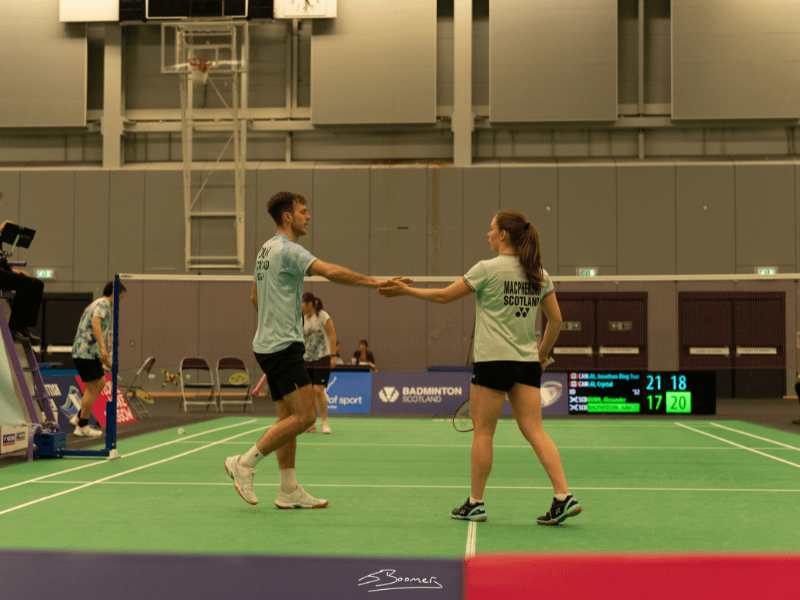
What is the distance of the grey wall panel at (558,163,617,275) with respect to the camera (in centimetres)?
2131

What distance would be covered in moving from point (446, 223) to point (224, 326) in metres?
7.01

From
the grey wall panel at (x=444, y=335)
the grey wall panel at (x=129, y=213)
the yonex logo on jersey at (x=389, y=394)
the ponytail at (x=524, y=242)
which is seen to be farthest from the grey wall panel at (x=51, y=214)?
the ponytail at (x=524, y=242)

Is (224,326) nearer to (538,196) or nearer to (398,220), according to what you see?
(398,220)

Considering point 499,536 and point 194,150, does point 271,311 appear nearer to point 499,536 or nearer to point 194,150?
point 499,536

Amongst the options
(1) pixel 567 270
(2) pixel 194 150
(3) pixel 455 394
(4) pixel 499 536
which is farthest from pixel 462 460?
(2) pixel 194 150

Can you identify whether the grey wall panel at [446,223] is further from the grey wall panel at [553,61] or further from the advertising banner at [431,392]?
the advertising banner at [431,392]

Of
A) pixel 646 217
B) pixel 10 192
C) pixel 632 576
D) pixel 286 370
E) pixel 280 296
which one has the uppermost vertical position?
pixel 10 192

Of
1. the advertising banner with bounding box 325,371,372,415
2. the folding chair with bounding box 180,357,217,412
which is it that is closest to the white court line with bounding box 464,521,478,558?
the advertising banner with bounding box 325,371,372,415

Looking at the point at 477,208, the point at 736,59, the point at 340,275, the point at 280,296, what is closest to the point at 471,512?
the point at 340,275

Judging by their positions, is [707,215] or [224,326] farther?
[224,326]

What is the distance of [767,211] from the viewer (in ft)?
68.9

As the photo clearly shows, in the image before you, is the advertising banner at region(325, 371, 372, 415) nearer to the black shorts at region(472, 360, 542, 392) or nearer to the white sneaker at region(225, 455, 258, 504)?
the white sneaker at region(225, 455, 258, 504)

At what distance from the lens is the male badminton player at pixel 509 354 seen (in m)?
4.67

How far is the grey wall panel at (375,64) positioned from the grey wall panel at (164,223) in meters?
4.72
